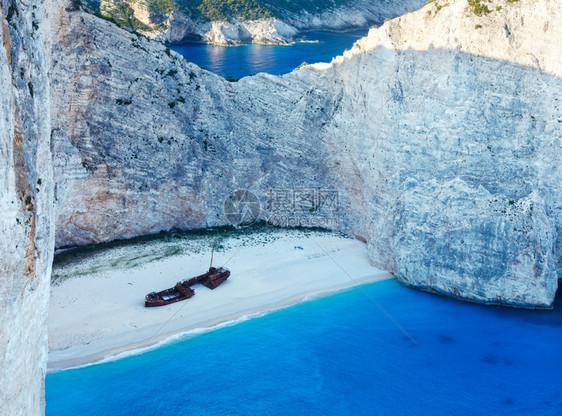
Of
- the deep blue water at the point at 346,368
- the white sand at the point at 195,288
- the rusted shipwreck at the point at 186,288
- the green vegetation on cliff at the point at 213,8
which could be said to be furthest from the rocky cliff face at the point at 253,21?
the deep blue water at the point at 346,368

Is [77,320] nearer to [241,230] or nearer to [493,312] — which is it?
[241,230]

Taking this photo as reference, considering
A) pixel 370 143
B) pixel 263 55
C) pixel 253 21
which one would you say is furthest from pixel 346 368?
pixel 253 21

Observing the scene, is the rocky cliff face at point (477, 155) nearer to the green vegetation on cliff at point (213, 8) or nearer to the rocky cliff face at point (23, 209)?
the rocky cliff face at point (23, 209)

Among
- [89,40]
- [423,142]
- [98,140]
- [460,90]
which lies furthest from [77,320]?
[460,90]

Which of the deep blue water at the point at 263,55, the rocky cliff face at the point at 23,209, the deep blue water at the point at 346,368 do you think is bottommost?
the deep blue water at the point at 346,368

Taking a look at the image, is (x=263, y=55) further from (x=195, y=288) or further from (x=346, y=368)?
(x=346, y=368)

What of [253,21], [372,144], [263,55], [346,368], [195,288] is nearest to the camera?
[346,368]
